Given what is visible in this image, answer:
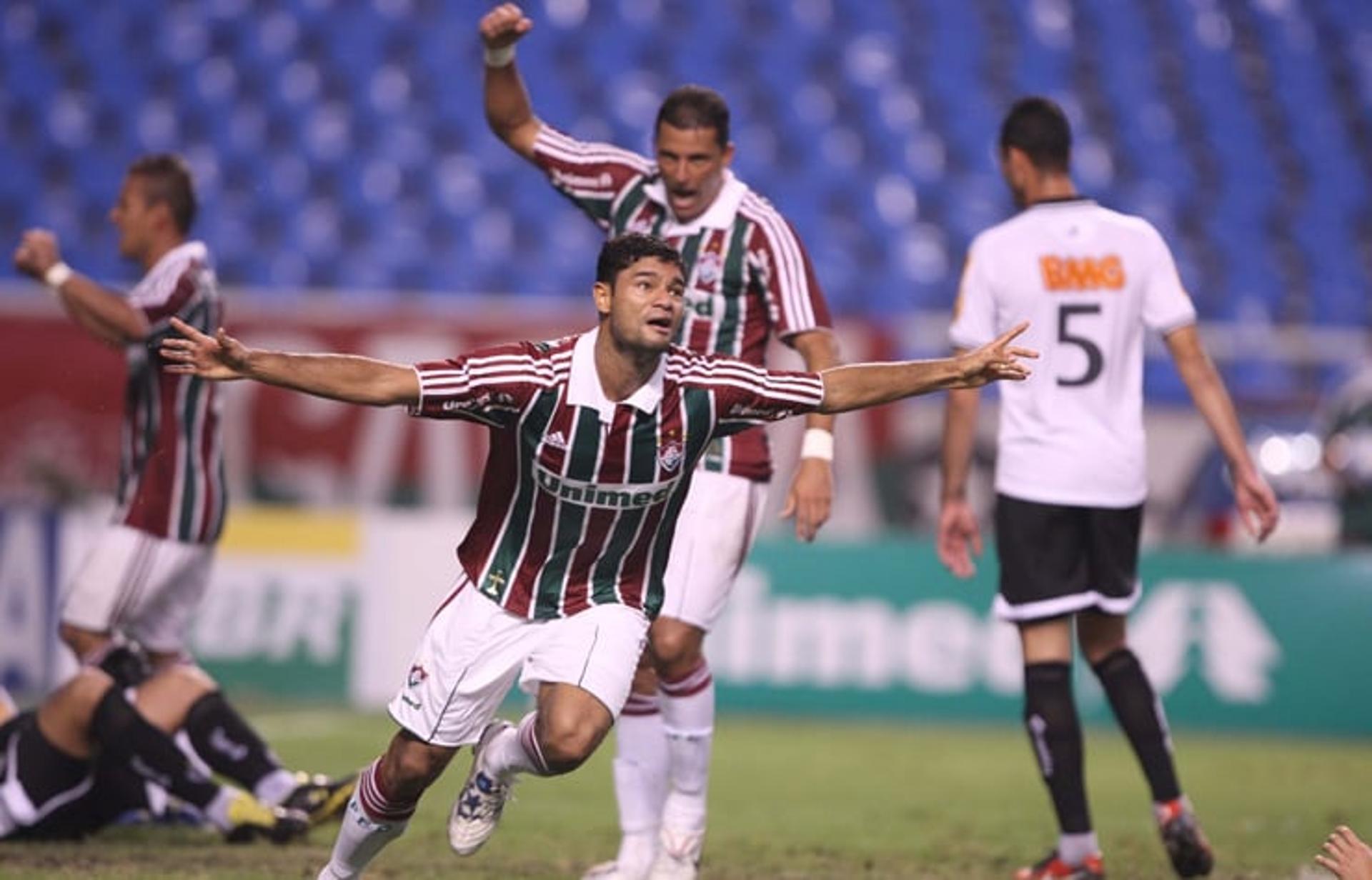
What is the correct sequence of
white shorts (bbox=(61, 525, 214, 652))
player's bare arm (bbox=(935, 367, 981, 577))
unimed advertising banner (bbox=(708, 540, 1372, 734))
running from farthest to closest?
unimed advertising banner (bbox=(708, 540, 1372, 734)) < white shorts (bbox=(61, 525, 214, 652)) < player's bare arm (bbox=(935, 367, 981, 577))

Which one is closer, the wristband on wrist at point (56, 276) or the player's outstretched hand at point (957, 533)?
the player's outstretched hand at point (957, 533)

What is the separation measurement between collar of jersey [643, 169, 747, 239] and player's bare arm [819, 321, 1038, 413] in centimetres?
129

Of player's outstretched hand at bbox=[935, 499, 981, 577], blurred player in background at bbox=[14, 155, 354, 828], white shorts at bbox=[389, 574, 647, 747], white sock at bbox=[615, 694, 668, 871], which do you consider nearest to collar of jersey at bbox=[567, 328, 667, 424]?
white shorts at bbox=[389, 574, 647, 747]

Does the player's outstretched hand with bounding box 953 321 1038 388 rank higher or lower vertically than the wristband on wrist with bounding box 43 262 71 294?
lower

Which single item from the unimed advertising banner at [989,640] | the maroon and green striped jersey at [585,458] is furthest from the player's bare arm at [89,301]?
the unimed advertising banner at [989,640]

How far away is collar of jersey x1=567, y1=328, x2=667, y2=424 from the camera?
18.6ft

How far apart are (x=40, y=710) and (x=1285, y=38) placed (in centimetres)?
1582

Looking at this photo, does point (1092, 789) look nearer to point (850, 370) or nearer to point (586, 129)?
point (850, 370)

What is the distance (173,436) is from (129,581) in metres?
0.55

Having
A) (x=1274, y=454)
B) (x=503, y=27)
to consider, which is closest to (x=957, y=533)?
(x=503, y=27)

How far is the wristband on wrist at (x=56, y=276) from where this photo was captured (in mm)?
7648

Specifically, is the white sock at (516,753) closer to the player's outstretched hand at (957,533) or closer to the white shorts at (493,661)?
the white shorts at (493,661)

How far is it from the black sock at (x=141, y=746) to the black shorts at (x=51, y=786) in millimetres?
146

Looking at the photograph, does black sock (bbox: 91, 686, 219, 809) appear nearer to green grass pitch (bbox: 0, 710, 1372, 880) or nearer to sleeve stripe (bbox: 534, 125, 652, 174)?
green grass pitch (bbox: 0, 710, 1372, 880)
